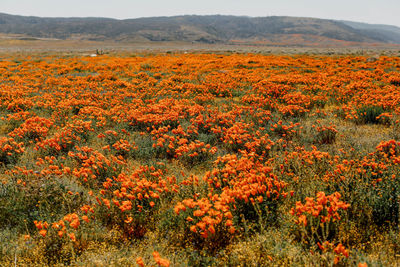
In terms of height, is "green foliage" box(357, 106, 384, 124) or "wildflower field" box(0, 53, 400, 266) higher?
"green foliage" box(357, 106, 384, 124)

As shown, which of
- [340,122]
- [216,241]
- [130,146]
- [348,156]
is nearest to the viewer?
[216,241]

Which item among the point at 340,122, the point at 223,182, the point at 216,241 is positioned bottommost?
the point at 216,241

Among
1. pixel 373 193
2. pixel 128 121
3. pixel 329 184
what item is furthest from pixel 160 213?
pixel 128 121

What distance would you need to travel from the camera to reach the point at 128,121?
743cm

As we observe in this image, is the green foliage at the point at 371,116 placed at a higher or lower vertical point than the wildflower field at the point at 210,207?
higher

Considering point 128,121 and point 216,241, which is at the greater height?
point 128,121

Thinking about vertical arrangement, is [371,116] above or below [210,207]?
above

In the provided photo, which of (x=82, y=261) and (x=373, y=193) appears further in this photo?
(x=373, y=193)

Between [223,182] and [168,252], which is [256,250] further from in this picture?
[223,182]

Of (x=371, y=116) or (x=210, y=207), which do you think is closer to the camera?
(x=210, y=207)

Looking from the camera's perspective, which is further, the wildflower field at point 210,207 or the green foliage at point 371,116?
the green foliage at point 371,116

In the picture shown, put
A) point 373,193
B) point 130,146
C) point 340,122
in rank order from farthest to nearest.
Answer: point 340,122 → point 130,146 → point 373,193

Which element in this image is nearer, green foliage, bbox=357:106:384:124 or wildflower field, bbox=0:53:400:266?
wildflower field, bbox=0:53:400:266

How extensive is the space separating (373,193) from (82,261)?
389 centimetres
